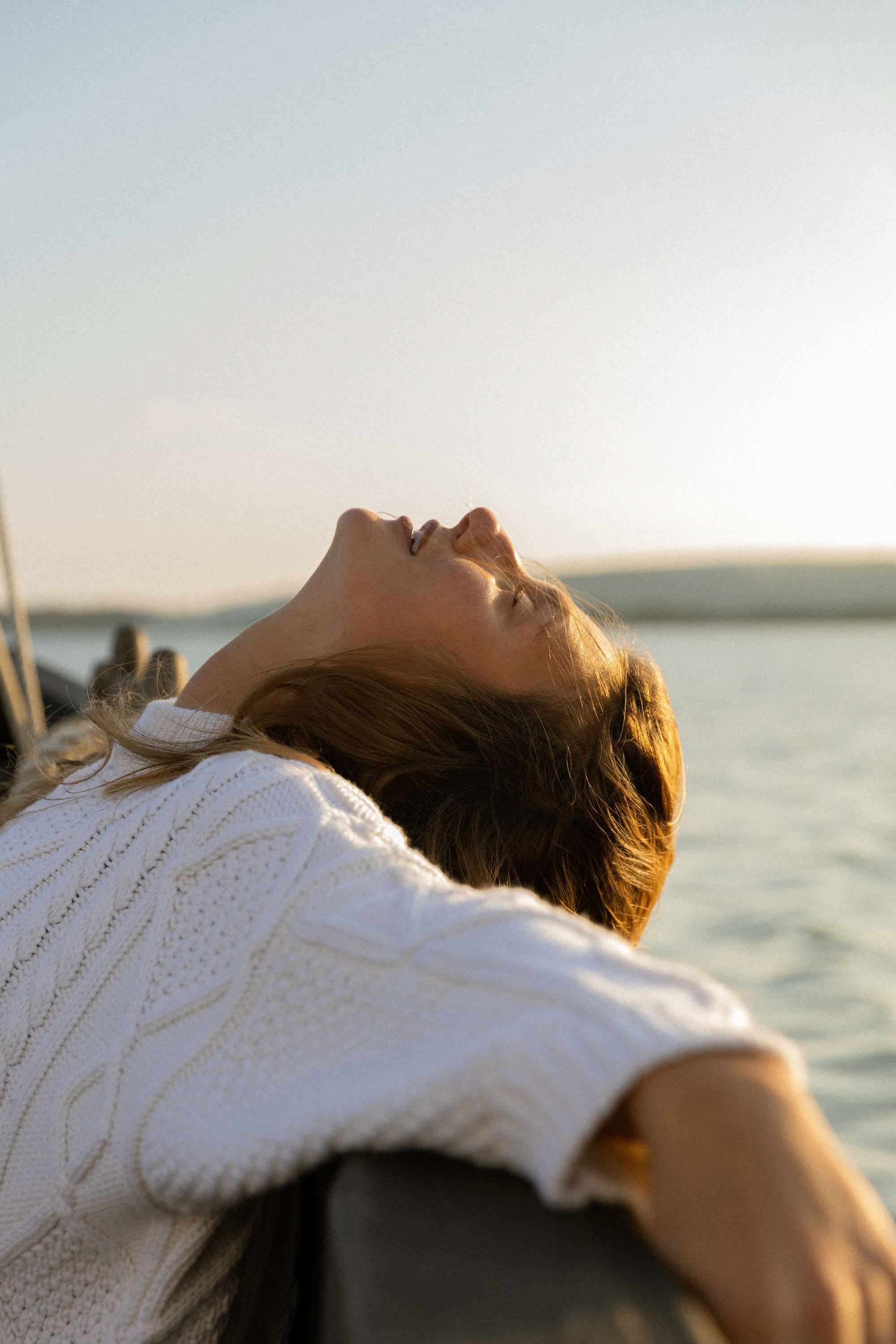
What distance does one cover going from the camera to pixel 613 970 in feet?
1.84

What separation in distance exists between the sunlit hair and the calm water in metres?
2.04

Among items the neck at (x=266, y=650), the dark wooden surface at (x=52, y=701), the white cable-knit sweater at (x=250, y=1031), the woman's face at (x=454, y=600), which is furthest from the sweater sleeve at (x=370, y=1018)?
the dark wooden surface at (x=52, y=701)

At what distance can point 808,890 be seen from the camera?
570cm

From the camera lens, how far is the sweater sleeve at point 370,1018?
521 millimetres

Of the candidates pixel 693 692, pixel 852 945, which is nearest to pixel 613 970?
pixel 852 945

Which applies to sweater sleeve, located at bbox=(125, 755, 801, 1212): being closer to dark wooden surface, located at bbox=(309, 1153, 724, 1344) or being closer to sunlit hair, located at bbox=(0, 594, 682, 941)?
dark wooden surface, located at bbox=(309, 1153, 724, 1344)

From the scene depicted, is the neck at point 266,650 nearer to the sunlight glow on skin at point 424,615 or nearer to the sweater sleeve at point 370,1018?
the sunlight glow on skin at point 424,615

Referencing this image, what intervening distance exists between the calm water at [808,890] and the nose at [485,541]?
221 cm

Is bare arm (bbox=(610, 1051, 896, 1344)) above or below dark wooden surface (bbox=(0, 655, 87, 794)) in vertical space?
above

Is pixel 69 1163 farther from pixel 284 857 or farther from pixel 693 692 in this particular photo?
pixel 693 692

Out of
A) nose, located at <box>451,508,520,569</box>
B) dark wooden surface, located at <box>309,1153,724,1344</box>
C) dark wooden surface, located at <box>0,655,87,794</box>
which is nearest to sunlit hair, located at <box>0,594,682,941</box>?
nose, located at <box>451,508,520,569</box>

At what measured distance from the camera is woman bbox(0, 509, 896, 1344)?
50 centimetres

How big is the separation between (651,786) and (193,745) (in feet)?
1.88

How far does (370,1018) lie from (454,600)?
2.39 ft
